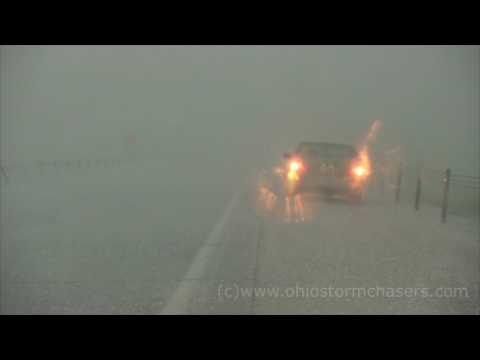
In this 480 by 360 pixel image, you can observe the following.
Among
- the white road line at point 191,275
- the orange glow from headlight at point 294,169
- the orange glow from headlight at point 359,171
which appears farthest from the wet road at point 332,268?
the orange glow from headlight at point 294,169

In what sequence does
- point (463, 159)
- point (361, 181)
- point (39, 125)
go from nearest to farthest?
1. point (361, 181)
2. point (463, 159)
3. point (39, 125)

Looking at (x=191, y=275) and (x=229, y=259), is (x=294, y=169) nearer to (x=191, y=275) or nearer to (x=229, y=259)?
(x=229, y=259)

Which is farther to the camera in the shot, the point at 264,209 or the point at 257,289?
the point at 264,209

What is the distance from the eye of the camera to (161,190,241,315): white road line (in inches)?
172

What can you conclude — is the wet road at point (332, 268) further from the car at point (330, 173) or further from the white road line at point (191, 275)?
the car at point (330, 173)

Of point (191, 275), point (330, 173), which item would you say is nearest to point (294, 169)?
point (330, 173)

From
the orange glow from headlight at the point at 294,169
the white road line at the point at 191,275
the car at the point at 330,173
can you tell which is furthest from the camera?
the orange glow from headlight at the point at 294,169

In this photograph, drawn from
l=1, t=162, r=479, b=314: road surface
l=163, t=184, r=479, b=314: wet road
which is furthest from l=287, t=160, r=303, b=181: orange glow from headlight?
l=163, t=184, r=479, b=314: wet road

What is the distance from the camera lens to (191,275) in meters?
5.54

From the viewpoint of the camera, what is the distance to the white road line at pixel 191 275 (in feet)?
14.4

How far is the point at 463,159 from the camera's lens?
51.4 m
